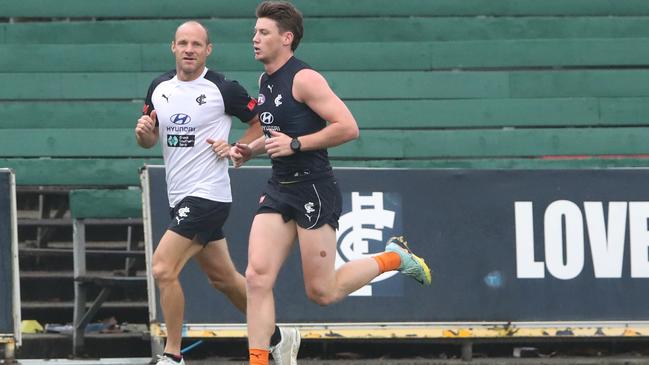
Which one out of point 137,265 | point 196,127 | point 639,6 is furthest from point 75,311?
point 639,6

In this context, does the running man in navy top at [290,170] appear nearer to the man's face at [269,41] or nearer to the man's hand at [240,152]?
the man's face at [269,41]

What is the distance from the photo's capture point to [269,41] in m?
6.00

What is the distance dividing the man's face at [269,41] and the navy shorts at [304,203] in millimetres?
665

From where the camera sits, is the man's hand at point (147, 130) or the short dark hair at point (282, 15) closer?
the short dark hair at point (282, 15)

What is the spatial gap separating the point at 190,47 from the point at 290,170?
115 centimetres

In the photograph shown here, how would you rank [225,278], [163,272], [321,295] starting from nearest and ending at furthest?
[321,295] < [163,272] < [225,278]

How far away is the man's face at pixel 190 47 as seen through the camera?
6.74 meters

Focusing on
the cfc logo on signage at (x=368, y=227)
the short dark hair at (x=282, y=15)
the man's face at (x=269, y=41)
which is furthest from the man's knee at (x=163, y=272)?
the cfc logo on signage at (x=368, y=227)

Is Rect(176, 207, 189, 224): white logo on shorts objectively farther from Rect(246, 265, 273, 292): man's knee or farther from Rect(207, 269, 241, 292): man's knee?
Rect(246, 265, 273, 292): man's knee

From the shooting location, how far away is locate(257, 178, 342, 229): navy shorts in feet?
19.7

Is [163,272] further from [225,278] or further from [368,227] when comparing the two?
[368,227]

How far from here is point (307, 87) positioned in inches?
232

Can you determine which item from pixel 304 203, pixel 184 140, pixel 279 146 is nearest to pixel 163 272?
pixel 184 140

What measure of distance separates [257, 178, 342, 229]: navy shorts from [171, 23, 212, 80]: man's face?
1087mm
